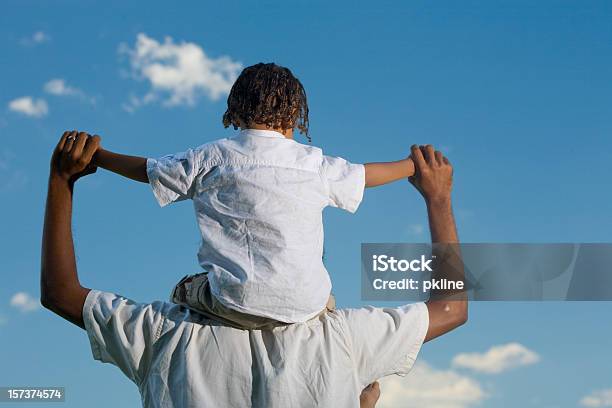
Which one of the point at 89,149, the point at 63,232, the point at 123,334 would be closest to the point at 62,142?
the point at 89,149

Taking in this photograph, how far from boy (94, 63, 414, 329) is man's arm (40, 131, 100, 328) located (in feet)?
0.51

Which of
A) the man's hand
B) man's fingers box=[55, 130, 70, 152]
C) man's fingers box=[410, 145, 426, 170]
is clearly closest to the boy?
the man's hand

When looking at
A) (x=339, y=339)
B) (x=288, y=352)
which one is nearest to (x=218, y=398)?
(x=288, y=352)

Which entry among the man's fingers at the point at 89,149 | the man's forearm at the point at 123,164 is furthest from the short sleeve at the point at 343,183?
the man's fingers at the point at 89,149

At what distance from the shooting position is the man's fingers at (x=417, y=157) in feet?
10.8

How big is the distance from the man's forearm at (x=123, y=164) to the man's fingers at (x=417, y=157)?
41.8 inches

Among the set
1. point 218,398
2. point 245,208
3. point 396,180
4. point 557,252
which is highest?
point 557,252

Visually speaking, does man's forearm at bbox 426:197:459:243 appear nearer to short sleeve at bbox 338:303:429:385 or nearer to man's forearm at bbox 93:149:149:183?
short sleeve at bbox 338:303:429:385

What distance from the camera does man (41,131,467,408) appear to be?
2.79 metres

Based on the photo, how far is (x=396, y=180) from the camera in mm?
3184

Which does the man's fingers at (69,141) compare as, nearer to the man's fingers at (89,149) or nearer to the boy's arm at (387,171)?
the man's fingers at (89,149)

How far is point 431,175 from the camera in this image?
10.9 ft

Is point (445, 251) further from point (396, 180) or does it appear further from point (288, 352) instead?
point (288, 352)

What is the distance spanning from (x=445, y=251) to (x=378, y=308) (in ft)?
1.26
